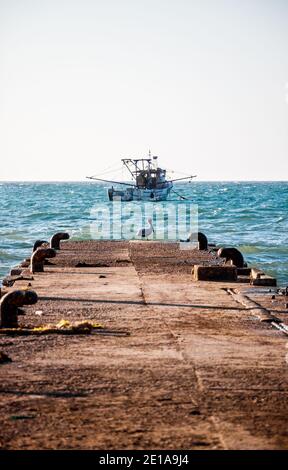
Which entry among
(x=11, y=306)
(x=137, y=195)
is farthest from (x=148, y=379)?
(x=137, y=195)

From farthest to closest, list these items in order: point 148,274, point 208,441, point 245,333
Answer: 1. point 148,274
2. point 245,333
3. point 208,441

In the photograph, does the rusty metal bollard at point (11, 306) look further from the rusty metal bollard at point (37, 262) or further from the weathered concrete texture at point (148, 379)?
the rusty metal bollard at point (37, 262)

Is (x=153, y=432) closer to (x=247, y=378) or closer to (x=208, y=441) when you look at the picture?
(x=208, y=441)

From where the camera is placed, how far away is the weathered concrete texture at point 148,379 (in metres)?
5.19

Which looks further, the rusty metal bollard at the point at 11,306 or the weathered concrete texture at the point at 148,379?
the rusty metal bollard at the point at 11,306

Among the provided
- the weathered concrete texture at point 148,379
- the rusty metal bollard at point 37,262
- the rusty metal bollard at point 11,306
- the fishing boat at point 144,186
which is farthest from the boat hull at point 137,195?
the rusty metal bollard at point 11,306

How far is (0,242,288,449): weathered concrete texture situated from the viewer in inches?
204

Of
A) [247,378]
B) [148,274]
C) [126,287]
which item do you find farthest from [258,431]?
[148,274]

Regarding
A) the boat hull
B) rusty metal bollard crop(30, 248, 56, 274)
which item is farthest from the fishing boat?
rusty metal bollard crop(30, 248, 56, 274)

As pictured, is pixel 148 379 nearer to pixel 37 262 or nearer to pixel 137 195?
pixel 37 262

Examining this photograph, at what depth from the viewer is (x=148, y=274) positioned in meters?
14.8

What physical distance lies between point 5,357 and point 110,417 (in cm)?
180

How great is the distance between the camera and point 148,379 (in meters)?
6.46

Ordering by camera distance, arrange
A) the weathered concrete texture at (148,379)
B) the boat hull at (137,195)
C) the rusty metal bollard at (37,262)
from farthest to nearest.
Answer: the boat hull at (137,195), the rusty metal bollard at (37,262), the weathered concrete texture at (148,379)
